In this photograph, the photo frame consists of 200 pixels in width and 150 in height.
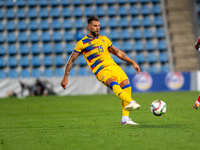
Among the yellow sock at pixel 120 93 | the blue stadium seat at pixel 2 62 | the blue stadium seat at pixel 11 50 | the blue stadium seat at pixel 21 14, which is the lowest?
the yellow sock at pixel 120 93

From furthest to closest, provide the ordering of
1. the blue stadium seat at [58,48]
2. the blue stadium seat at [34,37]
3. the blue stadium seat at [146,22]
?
the blue stadium seat at [146,22] < the blue stadium seat at [34,37] < the blue stadium seat at [58,48]

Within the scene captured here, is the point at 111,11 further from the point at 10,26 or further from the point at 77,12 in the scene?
the point at 10,26

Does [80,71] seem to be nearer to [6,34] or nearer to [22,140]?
[6,34]

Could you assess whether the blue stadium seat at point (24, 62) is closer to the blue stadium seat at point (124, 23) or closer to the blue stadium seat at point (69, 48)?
the blue stadium seat at point (69, 48)

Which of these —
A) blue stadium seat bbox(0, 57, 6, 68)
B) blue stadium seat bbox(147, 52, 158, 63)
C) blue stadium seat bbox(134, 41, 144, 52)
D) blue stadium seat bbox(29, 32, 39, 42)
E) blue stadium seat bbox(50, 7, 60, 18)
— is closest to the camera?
blue stadium seat bbox(0, 57, 6, 68)

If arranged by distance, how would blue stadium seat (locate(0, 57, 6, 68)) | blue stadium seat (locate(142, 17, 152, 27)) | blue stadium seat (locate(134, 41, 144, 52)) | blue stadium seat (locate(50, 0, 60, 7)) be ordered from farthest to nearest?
blue stadium seat (locate(50, 0, 60, 7))
blue stadium seat (locate(142, 17, 152, 27))
blue stadium seat (locate(134, 41, 144, 52))
blue stadium seat (locate(0, 57, 6, 68))

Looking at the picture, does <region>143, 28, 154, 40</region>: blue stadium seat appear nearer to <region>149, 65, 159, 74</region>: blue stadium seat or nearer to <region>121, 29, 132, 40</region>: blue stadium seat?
<region>121, 29, 132, 40</region>: blue stadium seat

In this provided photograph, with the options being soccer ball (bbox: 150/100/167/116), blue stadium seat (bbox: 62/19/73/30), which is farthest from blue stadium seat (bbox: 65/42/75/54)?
soccer ball (bbox: 150/100/167/116)

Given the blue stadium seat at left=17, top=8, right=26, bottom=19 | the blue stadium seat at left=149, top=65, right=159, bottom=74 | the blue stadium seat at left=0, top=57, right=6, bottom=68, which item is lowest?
the blue stadium seat at left=149, top=65, right=159, bottom=74

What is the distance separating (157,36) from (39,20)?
9.13 metres

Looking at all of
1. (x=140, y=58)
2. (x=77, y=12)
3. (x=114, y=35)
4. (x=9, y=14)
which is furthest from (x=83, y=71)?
(x=9, y=14)

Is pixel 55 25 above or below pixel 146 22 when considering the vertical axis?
below

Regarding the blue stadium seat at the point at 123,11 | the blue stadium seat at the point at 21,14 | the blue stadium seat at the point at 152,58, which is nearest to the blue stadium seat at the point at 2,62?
the blue stadium seat at the point at 21,14

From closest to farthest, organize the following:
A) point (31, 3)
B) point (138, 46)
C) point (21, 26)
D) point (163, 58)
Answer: point (163, 58), point (138, 46), point (21, 26), point (31, 3)
